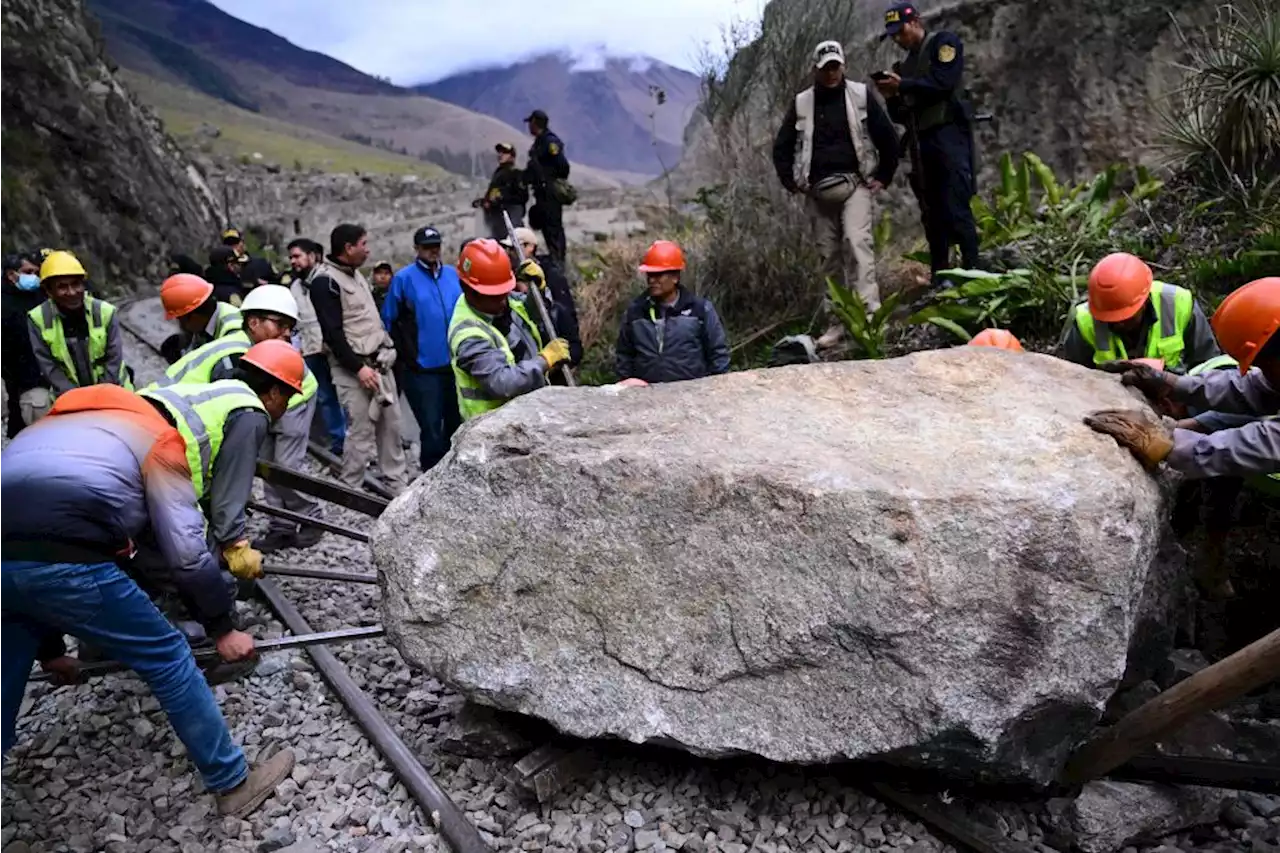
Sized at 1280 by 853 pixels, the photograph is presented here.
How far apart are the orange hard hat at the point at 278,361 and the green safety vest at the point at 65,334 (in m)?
2.47

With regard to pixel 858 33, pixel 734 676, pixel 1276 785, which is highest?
pixel 858 33

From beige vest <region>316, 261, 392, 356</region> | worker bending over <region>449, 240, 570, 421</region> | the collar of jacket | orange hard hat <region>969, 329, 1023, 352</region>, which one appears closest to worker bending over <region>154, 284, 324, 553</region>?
beige vest <region>316, 261, 392, 356</region>

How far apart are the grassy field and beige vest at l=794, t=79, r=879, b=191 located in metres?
35.9

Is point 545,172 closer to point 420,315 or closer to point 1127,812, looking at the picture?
A: point 420,315

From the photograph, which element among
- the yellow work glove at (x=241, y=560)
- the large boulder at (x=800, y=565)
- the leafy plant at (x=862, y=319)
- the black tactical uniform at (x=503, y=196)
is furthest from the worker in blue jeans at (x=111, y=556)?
the black tactical uniform at (x=503, y=196)

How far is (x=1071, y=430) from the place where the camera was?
9.21ft

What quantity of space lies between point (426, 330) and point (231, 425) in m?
2.29

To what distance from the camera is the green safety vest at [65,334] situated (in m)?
5.25

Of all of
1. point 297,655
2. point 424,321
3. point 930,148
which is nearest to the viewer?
point 297,655

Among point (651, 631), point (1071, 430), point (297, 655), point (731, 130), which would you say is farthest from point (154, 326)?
point (1071, 430)

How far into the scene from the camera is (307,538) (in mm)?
5559

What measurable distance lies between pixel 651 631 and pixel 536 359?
185cm

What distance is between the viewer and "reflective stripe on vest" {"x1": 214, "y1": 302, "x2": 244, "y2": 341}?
488 cm

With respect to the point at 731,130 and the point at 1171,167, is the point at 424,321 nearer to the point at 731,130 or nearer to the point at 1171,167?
the point at 731,130
